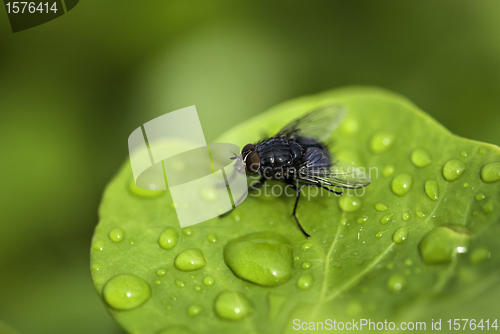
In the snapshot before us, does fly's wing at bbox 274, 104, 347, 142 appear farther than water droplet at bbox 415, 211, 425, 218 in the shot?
Yes

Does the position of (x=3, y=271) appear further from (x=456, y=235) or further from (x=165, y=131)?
(x=456, y=235)

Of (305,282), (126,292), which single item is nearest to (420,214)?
(305,282)

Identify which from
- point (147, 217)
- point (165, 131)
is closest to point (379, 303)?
point (147, 217)

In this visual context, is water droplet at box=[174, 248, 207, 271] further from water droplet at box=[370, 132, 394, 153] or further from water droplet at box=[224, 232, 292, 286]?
water droplet at box=[370, 132, 394, 153]

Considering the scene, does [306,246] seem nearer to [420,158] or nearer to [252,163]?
[252,163]

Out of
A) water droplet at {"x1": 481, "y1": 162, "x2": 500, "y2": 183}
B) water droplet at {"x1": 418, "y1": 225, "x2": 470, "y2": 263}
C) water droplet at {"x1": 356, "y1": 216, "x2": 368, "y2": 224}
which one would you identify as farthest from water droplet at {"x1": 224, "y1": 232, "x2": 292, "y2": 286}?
water droplet at {"x1": 481, "y1": 162, "x2": 500, "y2": 183}

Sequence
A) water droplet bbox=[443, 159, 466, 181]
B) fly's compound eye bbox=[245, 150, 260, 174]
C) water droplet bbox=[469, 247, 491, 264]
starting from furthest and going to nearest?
fly's compound eye bbox=[245, 150, 260, 174] → water droplet bbox=[443, 159, 466, 181] → water droplet bbox=[469, 247, 491, 264]
